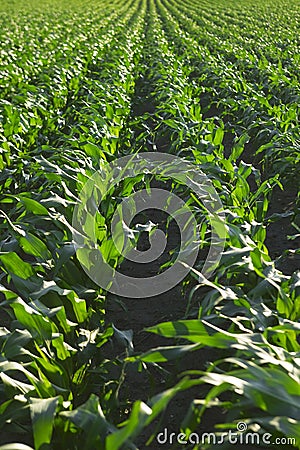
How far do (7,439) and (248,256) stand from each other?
1.28 metres

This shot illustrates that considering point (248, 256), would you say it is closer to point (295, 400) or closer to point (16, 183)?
point (295, 400)

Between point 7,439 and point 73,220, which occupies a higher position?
point 73,220

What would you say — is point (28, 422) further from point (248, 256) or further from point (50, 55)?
point (50, 55)

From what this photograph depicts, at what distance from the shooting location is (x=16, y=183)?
4.89 meters

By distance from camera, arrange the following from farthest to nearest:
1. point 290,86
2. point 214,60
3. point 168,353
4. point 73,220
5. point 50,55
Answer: point 50,55 → point 214,60 → point 290,86 → point 73,220 → point 168,353

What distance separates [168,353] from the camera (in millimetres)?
1906

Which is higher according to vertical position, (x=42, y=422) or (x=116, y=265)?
(x=42, y=422)

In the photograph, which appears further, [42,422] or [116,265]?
[116,265]

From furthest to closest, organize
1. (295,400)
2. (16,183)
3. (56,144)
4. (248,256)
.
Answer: (56,144) → (16,183) → (248,256) → (295,400)

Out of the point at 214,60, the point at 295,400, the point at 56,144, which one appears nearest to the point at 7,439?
the point at 295,400

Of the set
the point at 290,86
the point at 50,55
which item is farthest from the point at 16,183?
the point at 50,55

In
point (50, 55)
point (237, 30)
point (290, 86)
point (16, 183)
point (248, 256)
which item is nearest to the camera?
point (248, 256)

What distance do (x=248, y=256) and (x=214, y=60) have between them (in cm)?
805

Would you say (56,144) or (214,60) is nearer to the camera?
(56,144)
